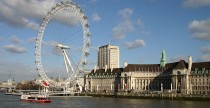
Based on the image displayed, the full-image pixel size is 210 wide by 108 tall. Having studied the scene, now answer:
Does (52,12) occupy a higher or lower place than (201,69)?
higher

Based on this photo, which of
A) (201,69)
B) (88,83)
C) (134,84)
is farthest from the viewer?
(88,83)

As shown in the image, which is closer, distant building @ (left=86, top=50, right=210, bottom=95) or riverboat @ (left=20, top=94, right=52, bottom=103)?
riverboat @ (left=20, top=94, right=52, bottom=103)

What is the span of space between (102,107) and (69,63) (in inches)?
1669

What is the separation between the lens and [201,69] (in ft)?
382

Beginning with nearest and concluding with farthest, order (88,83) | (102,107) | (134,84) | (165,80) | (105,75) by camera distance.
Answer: (102,107), (165,80), (134,84), (105,75), (88,83)

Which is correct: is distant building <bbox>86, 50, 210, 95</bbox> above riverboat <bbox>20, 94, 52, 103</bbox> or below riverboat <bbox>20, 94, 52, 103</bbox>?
above

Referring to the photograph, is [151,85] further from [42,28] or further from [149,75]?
[42,28]

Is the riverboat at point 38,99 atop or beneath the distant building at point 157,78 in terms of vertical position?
beneath

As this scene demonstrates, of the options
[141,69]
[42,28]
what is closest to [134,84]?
[141,69]

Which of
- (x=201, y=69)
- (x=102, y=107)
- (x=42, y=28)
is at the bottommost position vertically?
(x=102, y=107)

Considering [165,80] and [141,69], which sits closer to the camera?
[165,80]

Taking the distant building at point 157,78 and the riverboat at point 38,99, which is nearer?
the riverboat at point 38,99

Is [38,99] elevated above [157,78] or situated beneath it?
situated beneath

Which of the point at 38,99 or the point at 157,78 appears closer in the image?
the point at 38,99
